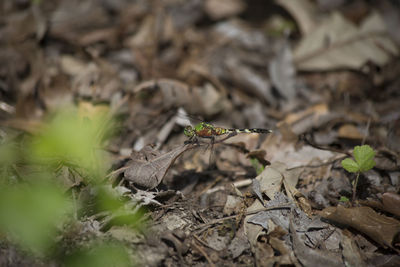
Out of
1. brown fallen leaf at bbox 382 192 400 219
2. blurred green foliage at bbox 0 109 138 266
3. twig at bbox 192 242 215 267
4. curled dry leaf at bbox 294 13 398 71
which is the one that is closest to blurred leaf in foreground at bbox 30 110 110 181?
blurred green foliage at bbox 0 109 138 266

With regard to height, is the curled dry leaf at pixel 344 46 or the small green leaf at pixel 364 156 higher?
the curled dry leaf at pixel 344 46

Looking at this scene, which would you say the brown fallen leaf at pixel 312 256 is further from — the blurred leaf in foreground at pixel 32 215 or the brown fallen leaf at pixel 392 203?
the blurred leaf in foreground at pixel 32 215

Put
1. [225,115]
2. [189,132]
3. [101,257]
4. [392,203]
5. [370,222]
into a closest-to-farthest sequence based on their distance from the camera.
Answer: [101,257], [370,222], [392,203], [189,132], [225,115]

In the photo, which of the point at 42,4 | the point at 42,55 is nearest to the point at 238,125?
the point at 42,55

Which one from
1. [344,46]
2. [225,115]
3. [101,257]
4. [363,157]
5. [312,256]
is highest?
[344,46]

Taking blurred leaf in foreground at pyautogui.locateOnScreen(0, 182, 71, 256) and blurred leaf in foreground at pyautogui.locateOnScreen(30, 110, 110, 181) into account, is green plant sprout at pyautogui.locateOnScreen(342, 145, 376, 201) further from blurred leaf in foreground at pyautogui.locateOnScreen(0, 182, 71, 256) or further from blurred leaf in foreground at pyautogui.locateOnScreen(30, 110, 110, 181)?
blurred leaf in foreground at pyautogui.locateOnScreen(0, 182, 71, 256)

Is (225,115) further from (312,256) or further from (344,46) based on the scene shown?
(312,256)

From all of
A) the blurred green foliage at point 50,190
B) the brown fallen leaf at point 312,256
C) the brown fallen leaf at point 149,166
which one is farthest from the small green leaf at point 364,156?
the blurred green foliage at point 50,190

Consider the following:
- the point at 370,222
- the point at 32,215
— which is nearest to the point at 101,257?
the point at 32,215
